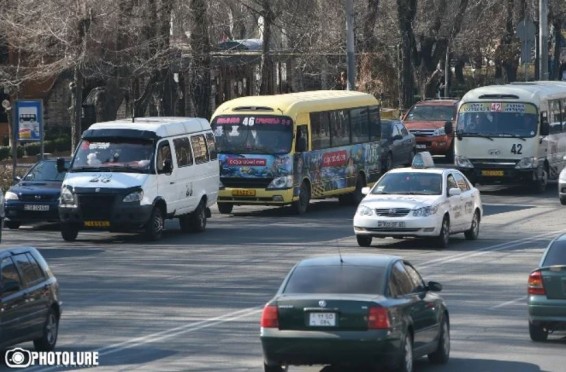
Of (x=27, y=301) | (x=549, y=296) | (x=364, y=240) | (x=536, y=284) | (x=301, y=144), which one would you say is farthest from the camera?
(x=301, y=144)

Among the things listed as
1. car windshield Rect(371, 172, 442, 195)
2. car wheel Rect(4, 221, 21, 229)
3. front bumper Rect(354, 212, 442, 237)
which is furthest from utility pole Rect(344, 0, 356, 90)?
front bumper Rect(354, 212, 442, 237)

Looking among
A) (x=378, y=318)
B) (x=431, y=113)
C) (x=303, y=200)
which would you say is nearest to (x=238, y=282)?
(x=378, y=318)

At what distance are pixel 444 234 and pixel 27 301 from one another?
43.6ft

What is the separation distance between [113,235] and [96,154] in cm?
264

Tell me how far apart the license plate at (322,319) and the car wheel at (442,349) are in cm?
201

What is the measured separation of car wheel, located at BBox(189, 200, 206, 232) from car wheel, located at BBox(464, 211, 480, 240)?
5736 mm

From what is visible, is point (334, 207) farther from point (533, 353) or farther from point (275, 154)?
point (533, 353)

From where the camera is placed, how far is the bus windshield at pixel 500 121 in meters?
38.0

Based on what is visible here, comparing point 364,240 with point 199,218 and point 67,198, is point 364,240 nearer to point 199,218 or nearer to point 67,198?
point 199,218

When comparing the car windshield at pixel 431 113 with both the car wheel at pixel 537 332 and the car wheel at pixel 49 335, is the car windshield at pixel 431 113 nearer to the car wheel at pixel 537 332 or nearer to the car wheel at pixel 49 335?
the car wheel at pixel 537 332

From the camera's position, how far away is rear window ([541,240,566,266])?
16250 millimetres

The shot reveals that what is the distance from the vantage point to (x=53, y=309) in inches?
618

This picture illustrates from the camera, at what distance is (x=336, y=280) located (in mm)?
13562

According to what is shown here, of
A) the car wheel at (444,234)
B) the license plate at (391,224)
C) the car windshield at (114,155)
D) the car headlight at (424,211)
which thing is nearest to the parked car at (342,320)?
the license plate at (391,224)
